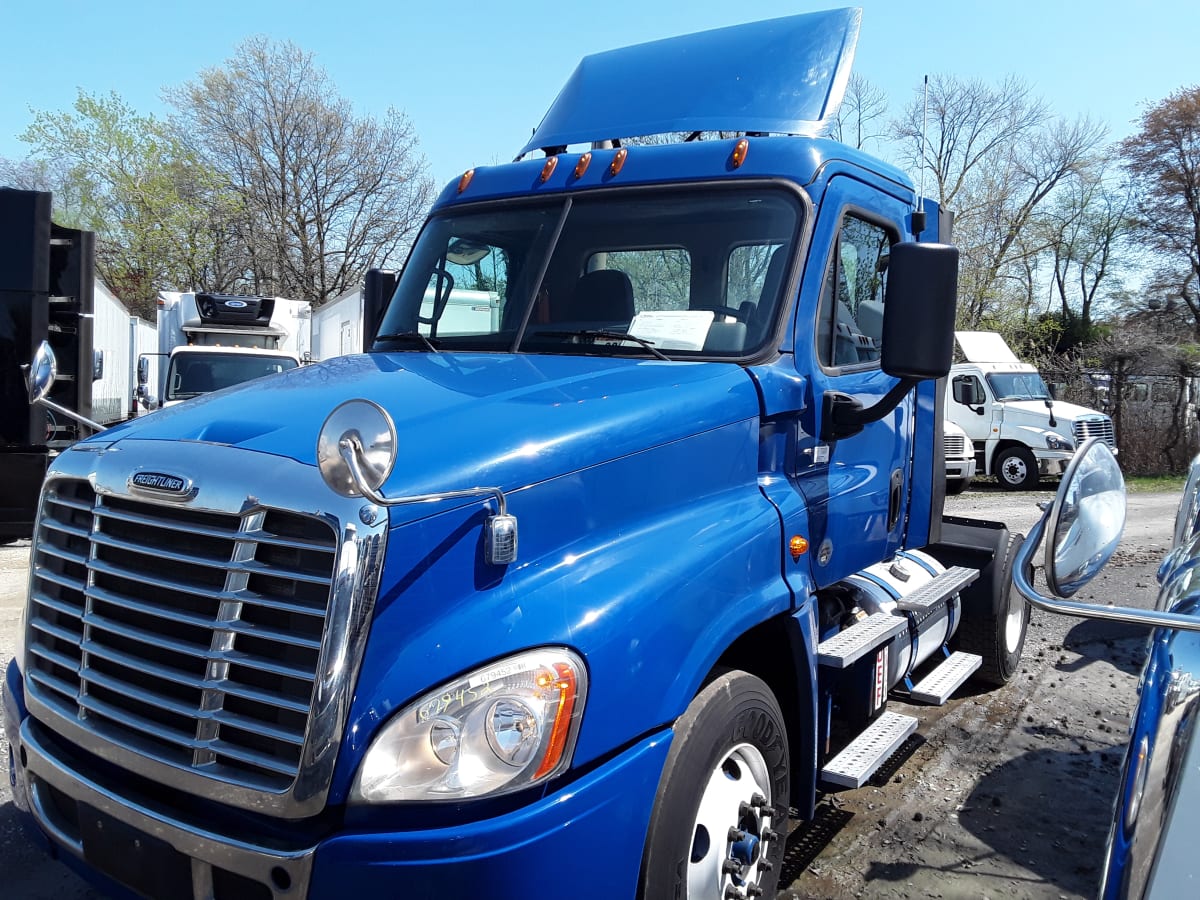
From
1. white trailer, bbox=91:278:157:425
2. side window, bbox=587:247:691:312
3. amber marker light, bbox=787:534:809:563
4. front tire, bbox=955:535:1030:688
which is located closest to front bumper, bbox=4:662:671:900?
amber marker light, bbox=787:534:809:563

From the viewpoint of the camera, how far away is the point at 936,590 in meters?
4.66

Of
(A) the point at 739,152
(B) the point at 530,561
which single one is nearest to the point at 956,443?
(A) the point at 739,152

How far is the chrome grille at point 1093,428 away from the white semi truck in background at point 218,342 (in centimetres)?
1372

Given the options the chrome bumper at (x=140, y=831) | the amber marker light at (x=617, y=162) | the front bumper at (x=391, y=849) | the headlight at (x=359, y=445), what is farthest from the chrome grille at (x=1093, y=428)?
the chrome bumper at (x=140, y=831)

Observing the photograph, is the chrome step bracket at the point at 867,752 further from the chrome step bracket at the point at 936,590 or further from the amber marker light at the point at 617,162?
the amber marker light at the point at 617,162

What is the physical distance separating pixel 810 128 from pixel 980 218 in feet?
99.0

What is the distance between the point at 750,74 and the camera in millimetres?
4188

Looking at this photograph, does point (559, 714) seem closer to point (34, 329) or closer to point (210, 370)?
point (34, 329)

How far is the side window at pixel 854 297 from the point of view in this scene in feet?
11.8

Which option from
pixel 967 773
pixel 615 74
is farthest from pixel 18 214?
pixel 967 773

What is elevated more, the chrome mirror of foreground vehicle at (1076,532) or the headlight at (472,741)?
the chrome mirror of foreground vehicle at (1076,532)

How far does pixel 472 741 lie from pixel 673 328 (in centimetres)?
180

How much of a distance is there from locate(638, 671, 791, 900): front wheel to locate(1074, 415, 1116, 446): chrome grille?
1639 cm

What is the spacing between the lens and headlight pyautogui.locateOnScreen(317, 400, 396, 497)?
6.73 feet
